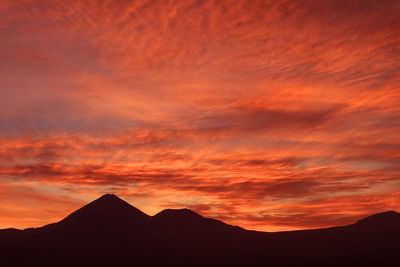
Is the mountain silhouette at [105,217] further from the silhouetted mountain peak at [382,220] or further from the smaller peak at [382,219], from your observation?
the smaller peak at [382,219]

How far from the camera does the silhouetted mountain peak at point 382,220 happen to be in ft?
539

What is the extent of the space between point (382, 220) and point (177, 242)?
81.5 metres

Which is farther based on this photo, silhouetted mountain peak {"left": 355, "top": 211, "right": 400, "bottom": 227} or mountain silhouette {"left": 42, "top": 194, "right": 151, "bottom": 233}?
silhouetted mountain peak {"left": 355, "top": 211, "right": 400, "bottom": 227}

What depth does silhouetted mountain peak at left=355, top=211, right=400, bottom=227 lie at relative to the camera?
16438 centimetres

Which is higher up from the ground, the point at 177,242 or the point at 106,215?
the point at 106,215

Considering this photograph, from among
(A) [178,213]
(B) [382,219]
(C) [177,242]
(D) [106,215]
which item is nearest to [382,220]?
(B) [382,219]

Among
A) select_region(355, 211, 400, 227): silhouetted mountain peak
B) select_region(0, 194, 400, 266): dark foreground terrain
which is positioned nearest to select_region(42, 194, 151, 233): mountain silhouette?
select_region(0, 194, 400, 266): dark foreground terrain

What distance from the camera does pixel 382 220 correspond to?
16775 centimetres

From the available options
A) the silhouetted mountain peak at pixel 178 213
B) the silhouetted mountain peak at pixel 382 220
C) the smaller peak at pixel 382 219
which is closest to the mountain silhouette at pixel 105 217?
the silhouetted mountain peak at pixel 178 213

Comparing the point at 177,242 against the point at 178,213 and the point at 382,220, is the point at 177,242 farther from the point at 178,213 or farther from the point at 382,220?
the point at 382,220

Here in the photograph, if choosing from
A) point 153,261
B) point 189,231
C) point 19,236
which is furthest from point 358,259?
point 19,236

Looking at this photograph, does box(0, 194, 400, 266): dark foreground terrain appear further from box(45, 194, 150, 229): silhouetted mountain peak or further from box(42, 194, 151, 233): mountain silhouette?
box(42, 194, 151, 233): mountain silhouette

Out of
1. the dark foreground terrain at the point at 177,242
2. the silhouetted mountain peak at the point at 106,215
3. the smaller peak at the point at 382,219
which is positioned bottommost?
the dark foreground terrain at the point at 177,242

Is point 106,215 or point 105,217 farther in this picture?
point 106,215
